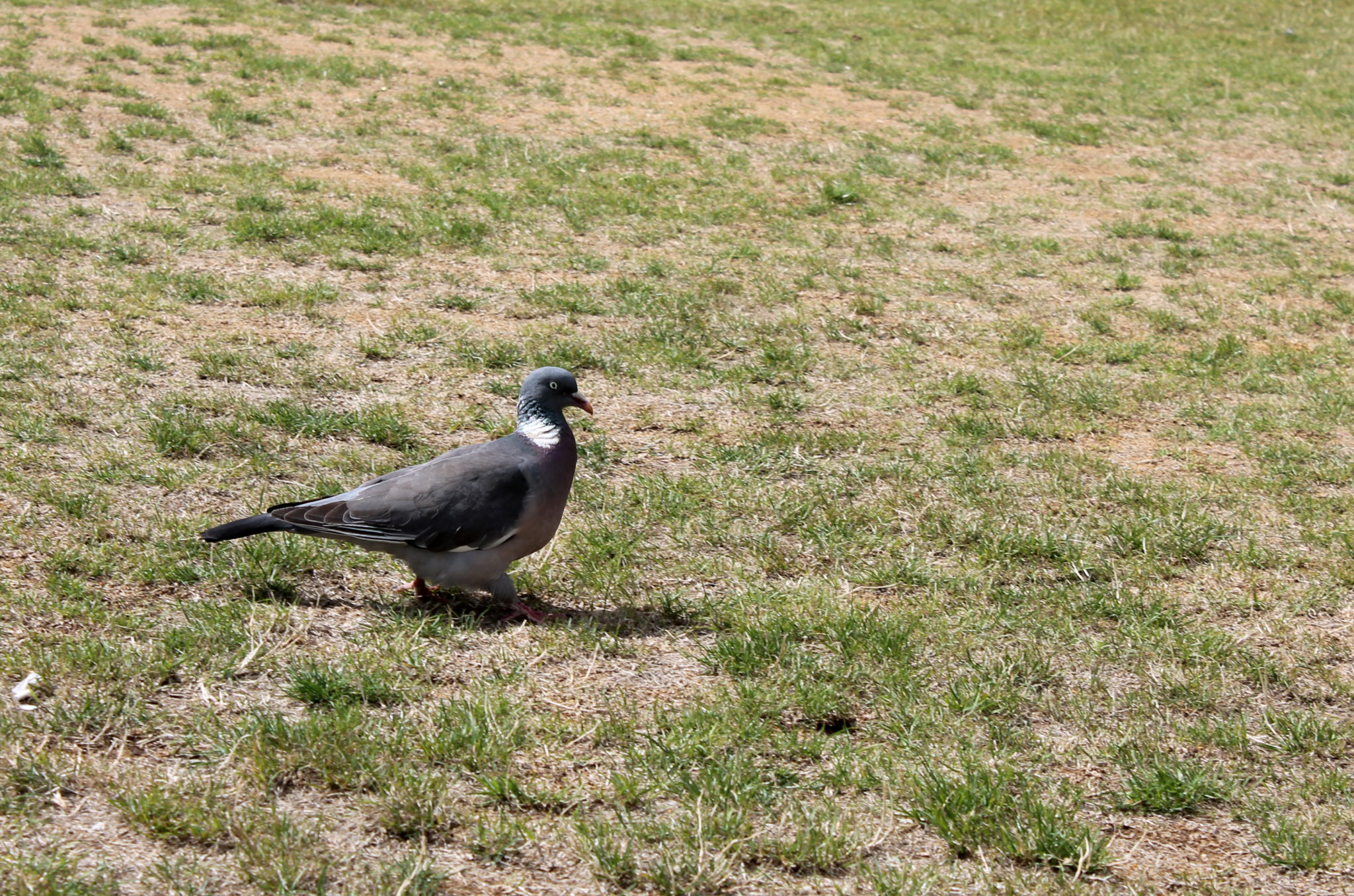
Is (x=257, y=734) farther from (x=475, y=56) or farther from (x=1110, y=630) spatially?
(x=475, y=56)

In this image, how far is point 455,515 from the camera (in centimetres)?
408

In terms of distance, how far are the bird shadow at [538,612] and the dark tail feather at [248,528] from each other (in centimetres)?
49

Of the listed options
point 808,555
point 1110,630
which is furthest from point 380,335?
point 1110,630

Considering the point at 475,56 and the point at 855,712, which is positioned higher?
the point at 475,56

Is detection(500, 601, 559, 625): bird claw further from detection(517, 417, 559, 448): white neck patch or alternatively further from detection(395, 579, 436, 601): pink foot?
detection(517, 417, 559, 448): white neck patch

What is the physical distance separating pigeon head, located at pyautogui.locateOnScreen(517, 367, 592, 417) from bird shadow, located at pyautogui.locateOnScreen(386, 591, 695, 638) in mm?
683

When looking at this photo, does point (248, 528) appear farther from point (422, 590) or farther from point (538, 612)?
point (538, 612)

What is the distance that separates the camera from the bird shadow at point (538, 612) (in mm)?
4211

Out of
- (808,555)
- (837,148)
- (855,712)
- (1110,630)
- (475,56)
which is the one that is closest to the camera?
(855,712)

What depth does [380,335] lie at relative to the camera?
671 cm

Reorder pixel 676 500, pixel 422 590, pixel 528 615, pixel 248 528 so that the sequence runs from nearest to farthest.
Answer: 1. pixel 248 528
2. pixel 528 615
3. pixel 422 590
4. pixel 676 500

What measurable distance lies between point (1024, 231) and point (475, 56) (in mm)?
7228

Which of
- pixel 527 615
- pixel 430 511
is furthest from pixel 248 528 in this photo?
pixel 527 615

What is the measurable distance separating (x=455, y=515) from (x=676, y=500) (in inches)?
51.2
